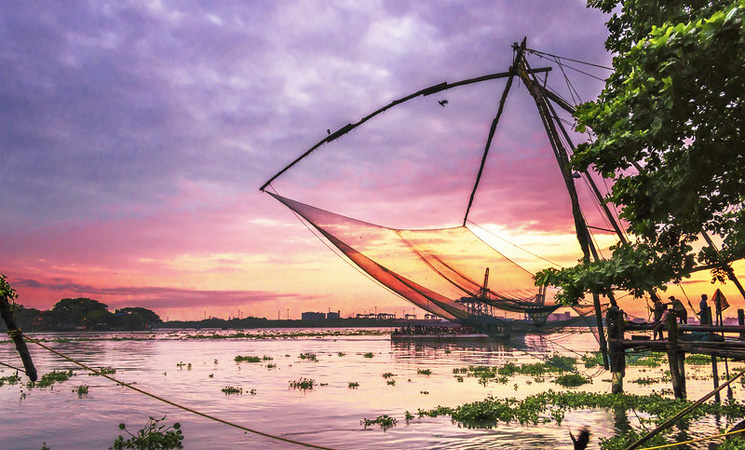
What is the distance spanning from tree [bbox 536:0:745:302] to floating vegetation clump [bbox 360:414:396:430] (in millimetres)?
7677

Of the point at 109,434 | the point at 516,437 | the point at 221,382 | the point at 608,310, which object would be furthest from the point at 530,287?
the point at 221,382

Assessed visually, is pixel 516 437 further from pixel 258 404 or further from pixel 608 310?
pixel 258 404

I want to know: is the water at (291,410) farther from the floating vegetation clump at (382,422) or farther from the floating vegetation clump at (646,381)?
the floating vegetation clump at (646,381)

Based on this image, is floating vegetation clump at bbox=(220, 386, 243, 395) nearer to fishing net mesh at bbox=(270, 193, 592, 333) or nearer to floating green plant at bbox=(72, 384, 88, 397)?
floating green plant at bbox=(72, 384, 88, 397)

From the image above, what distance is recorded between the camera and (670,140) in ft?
21.0

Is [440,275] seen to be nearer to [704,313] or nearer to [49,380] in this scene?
[704,313]

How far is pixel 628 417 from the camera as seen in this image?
14.8 metres

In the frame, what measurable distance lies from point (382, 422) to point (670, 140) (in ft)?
37.4

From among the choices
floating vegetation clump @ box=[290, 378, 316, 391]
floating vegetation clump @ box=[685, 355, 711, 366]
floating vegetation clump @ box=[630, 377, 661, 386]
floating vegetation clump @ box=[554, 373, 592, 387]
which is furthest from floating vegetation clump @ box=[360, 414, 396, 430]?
floating vegetation clump @ box=[685, 355, 711, 366]

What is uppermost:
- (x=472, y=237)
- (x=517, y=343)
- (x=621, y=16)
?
(x=621, y=16)

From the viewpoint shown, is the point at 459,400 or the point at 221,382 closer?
the point at 459,400

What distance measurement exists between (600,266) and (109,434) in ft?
44.1

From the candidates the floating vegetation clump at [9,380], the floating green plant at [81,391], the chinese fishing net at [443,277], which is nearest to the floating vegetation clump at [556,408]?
the chinese fishing net at [443,277]

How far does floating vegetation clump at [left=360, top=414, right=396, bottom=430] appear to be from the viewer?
48.3 feet
